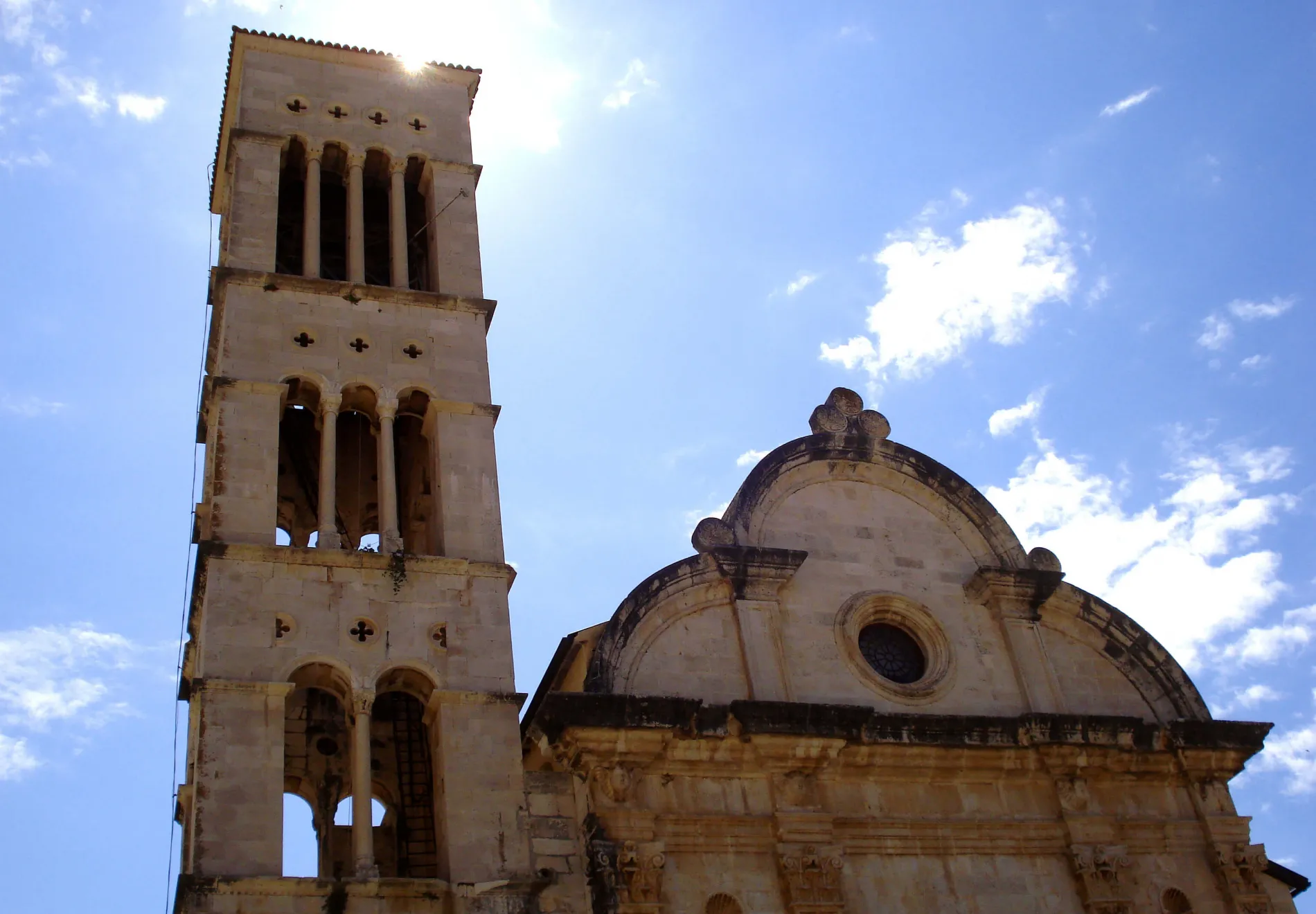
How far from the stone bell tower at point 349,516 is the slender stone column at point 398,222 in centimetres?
5

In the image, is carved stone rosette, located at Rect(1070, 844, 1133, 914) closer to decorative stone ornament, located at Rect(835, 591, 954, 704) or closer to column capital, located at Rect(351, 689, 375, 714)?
decorative stone ornament, located at Rect(835, 591, 954, 704)

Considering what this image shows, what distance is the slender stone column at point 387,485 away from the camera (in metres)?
18.3

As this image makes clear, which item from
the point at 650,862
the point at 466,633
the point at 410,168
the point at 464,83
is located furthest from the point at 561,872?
the point at 464,83

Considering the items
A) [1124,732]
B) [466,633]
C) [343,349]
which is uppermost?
[343,349]

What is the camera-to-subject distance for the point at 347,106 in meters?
23.8

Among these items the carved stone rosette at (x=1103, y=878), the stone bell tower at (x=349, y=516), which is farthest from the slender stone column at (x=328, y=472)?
the carved stone rosette at (x=1103, y=878)

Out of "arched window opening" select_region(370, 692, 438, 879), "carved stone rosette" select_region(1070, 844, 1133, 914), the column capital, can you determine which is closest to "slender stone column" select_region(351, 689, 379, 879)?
the column capital

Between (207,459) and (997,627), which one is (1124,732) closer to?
(997,627)

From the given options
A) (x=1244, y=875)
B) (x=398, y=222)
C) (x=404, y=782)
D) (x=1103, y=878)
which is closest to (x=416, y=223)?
(x=398, y=222)

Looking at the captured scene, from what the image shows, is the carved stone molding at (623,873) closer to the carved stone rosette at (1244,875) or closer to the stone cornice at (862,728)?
the stone cornice at (862,728)

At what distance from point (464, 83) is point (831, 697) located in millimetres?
13211

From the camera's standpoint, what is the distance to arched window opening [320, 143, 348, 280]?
76.4ft

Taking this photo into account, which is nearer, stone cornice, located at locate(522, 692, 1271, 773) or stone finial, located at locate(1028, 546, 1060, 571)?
stone cornice, located at locate(522, 692, 1271, 773)

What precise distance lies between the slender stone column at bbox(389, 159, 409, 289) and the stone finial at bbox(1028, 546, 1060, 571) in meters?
10.7
